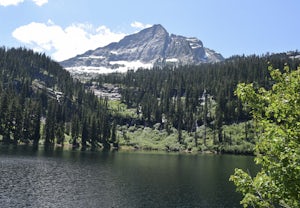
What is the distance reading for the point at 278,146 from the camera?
43.1 ft

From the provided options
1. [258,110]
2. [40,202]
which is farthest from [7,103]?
[258,110]

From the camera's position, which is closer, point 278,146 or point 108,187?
point 278,146

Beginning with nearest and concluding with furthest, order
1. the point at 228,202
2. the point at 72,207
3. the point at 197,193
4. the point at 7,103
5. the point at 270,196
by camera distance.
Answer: the point at 270,196 < the point at 72,207 < the point at 228,202 < the point at 197,193 < the point at 7,103

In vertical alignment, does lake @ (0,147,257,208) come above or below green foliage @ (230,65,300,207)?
below

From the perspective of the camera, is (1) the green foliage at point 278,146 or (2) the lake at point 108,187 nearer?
(1) the green foliage at point 278,146

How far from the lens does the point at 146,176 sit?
302 feet

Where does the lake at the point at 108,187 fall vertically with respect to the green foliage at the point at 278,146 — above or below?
below

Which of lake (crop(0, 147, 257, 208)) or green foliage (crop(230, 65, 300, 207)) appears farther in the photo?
lake (crop(0, 147, 257, 208))

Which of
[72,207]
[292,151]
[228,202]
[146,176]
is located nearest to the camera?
[292,151]

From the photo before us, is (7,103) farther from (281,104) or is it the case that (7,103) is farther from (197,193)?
(281,104)

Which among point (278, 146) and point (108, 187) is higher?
point (278, 146)

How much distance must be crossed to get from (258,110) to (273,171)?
3639 millimetres

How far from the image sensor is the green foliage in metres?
12.9

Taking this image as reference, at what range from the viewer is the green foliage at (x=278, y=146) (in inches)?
507
